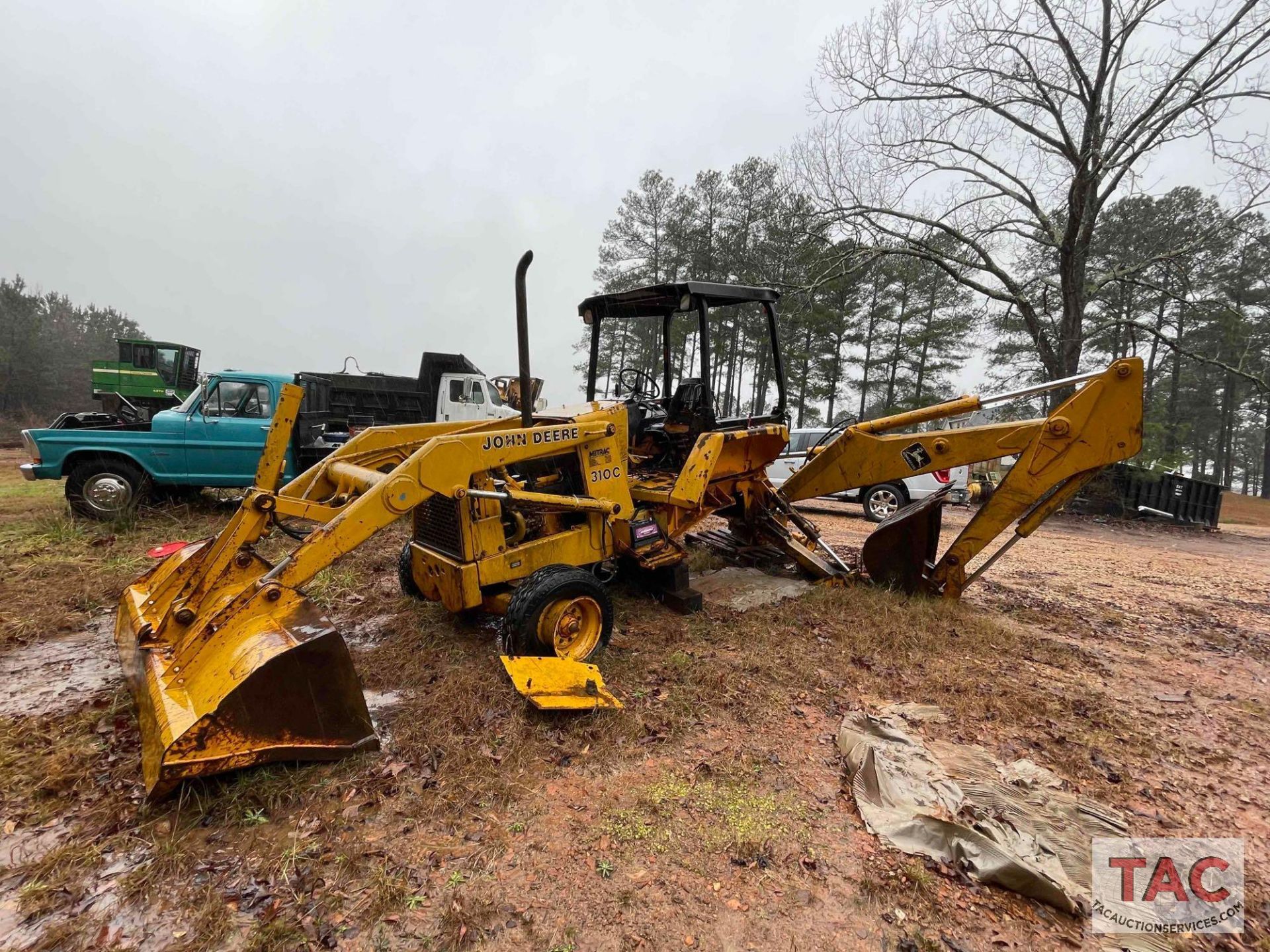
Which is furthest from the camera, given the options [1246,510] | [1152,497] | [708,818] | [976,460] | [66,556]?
[1246,510]

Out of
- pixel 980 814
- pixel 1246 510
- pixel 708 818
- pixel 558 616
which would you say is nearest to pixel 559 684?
pixel 558 616

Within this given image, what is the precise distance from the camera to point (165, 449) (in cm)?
812

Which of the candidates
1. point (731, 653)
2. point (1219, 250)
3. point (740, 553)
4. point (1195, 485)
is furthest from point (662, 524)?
point (1219, 250)

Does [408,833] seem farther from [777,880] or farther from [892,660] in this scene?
[892,660]

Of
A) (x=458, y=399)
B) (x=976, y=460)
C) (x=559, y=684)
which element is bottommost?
(x=559, y=684)

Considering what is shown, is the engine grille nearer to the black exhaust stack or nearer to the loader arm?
the black exhaust stack

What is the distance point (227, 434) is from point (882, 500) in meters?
11.0

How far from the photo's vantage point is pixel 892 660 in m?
4.25

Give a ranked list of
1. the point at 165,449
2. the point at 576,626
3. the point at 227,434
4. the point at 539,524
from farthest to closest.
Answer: the point at 227,434, the point at 165,449, the point at 539,524, the point at 576,626

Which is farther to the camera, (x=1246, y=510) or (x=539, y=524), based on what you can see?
(x=1246, y=510)

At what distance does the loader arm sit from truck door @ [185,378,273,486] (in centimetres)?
762

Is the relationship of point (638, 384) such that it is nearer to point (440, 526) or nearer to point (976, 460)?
point (440, 526)

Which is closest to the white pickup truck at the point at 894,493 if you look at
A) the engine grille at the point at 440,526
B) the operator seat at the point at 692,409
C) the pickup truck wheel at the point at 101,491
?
the operator seat at the point at 692,409

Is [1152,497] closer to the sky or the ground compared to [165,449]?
closer to the sky
